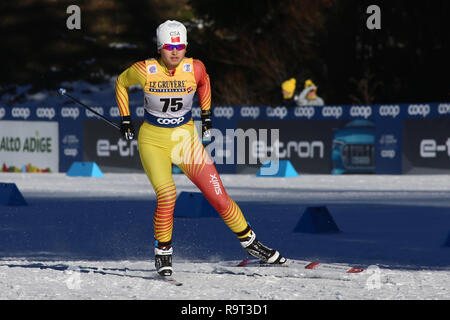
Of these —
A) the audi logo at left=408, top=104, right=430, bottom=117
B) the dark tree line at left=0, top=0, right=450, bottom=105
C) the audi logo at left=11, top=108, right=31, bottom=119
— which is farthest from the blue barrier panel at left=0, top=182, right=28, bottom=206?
the dark tree line at left=0, top=0, right=450, bottom=105

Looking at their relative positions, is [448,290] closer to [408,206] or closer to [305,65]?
[408,206]

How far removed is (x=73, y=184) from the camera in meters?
20.1

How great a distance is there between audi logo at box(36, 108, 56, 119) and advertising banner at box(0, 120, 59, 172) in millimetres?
150

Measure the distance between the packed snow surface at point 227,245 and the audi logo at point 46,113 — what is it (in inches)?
241

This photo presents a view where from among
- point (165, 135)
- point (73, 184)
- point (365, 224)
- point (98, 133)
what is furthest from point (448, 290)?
point (98, 133)

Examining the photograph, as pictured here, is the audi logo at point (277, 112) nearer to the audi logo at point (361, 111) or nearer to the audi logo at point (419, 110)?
the audi logo at point (361, 111)

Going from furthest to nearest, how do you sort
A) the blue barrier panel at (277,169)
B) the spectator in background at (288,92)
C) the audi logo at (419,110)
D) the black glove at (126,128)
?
the spectator in background at (288,92) → the blue barrier panel at (277,169) → the audi logo at (419,110) → the black glove at (126,128)

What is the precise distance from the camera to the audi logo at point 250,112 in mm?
23016

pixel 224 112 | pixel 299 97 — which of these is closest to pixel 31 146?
pixel 224 112

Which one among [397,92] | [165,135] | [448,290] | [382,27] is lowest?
[448,290]

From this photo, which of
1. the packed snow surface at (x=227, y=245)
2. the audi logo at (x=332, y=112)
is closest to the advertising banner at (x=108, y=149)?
the audi logo at (x=332, y=112)

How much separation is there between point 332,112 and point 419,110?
1.91 metres

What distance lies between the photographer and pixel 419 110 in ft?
70.7

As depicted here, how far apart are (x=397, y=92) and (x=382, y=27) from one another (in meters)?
2.17
